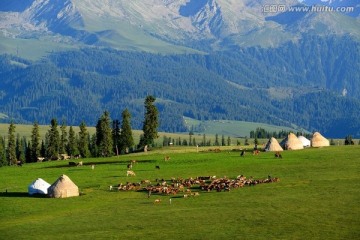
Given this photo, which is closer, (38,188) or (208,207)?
(208,207)

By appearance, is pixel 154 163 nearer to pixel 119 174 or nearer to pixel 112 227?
pixel 119 174

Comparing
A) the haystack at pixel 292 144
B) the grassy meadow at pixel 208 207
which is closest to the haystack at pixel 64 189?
the grassy meadow at pixel 208 207

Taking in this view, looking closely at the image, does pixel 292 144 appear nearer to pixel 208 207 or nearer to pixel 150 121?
pixel 150 121

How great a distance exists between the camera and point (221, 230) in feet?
255

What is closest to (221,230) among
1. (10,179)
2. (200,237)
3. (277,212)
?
(200,237)

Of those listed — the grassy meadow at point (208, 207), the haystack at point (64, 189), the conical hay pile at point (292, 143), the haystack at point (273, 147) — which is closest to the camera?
the grassy meadow at point (208, 207)

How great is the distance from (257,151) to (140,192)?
188ft

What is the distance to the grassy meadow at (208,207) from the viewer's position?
77938 mm

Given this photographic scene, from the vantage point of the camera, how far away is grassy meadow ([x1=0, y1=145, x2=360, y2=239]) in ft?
256

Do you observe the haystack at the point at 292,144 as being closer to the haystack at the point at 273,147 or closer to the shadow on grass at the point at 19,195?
the haystack at the point at 273,147

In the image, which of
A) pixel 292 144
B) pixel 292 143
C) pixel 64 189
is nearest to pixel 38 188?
pixel 64 189

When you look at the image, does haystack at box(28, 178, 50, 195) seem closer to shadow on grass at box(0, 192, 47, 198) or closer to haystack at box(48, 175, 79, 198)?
shadow on grass at box(0, 192, 47, 198)

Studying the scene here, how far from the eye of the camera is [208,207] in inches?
3632

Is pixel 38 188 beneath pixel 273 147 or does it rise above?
beneath
